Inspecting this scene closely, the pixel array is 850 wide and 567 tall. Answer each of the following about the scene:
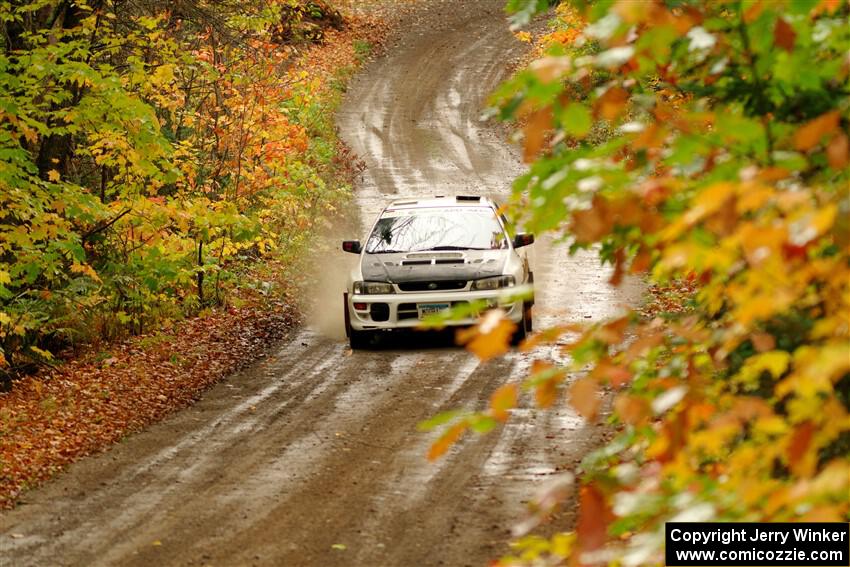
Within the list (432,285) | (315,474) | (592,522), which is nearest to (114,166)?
(432,285)

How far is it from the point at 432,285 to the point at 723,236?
34.7ft

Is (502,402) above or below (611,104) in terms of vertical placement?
below

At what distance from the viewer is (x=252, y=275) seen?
1814cm

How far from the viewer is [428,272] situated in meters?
13.1

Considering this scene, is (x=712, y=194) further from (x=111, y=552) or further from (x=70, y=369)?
(x=70, y=369)

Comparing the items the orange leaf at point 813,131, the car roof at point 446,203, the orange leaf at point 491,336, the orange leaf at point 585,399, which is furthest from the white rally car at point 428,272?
the orange leaf at point 813,131

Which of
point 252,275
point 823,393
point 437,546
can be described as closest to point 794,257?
point 823,393

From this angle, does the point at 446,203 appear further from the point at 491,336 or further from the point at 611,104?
the point at 491,336

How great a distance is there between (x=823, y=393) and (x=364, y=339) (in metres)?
10.6

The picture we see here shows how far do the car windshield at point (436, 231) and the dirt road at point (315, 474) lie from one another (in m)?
1.33

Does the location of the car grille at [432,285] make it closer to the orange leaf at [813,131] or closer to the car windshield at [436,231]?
the car windshield at [436,231]

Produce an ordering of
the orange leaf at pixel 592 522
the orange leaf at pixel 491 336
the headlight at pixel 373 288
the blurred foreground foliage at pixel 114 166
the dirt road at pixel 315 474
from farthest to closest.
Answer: the headlight at pixel 373 288
the blurred foreground foliage at pixel 114 166
the dirt road at pixel 315 474
the orange leaf at pixel 491 336
the orange leaf at pixel 592 522

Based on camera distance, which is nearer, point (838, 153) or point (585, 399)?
point (838, 153)

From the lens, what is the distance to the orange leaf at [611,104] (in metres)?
3.19
